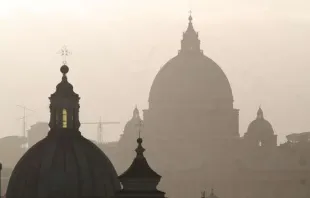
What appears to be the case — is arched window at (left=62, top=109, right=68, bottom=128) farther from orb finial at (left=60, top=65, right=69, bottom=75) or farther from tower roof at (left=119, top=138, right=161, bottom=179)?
tower roof at (left=119, top=138, right=161, bottom=179)

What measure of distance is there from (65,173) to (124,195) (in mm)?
3914

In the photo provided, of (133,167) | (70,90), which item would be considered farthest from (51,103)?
(133,167)

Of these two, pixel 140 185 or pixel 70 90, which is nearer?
pixel 140 185

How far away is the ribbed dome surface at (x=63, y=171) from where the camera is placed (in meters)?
81.9

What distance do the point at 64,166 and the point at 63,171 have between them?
0.95ft

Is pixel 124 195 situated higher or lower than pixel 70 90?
lower

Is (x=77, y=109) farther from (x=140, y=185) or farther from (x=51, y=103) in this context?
(x=140, y=185)

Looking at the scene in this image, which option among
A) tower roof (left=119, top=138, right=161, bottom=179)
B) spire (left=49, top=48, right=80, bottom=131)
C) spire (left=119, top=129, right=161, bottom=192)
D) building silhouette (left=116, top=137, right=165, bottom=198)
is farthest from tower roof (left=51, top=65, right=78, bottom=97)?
spire (left=119, top=129, right=161, bottom=192)

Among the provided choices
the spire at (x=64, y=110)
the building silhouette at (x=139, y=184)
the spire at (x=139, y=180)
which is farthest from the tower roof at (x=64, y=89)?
the spire at (x=139, y=180)

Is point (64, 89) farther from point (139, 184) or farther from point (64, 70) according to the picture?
point (139, 184)

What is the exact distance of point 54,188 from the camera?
81.8 m

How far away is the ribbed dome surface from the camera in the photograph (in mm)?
81938

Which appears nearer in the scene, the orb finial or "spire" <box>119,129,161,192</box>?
"spire" <box>119,129,161,192</box>

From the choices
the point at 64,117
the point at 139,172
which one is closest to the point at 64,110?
the point at 64,117
